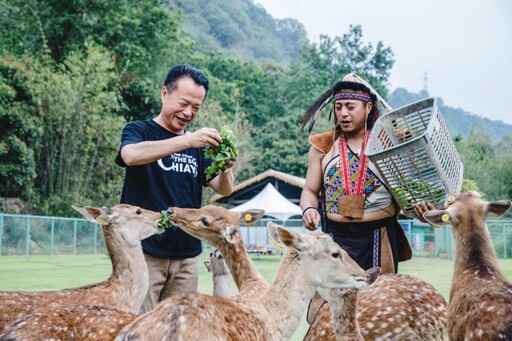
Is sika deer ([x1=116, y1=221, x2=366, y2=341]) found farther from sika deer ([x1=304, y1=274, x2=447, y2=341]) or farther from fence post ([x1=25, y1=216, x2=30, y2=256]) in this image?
fence post ([x1=25, y1=216, x2=30, y2=256])

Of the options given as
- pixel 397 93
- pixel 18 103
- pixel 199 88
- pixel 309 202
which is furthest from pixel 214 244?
pixel 397 93

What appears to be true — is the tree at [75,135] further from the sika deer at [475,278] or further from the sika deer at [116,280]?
the sika deer at [475,278]

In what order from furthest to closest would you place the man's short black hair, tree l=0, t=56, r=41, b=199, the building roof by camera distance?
the building roof
tree l=0, t=56, r=41, b=199
the man's short black hair

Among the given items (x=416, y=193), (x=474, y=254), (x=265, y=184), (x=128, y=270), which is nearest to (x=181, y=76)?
(x=128, y=270)

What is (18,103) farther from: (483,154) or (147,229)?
(483,154)

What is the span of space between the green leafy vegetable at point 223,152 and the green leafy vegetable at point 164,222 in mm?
468

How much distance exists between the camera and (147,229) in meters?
5.13

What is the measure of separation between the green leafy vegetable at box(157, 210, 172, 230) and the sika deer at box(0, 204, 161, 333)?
0.05 metres

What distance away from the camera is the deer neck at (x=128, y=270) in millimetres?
4965

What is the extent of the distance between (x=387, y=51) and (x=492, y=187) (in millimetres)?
14804

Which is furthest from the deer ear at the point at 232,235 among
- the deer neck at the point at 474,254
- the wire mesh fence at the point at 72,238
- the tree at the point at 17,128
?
the tree at the point at 17,128

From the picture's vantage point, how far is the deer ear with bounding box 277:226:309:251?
14.1 ft

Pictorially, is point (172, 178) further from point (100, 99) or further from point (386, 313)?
point (100, 99)

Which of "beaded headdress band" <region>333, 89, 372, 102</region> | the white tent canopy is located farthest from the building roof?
"beaded headdress band" <region>333, 89, 372, 102</region>
